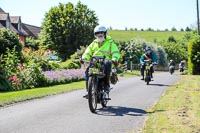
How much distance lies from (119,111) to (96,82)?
92 centimetres

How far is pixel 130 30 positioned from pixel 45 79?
344ft

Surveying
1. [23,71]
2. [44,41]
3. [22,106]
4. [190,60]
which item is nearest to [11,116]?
[22,106]

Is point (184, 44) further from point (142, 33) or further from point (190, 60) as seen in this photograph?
point (190, 60)

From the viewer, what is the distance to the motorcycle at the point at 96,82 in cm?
977

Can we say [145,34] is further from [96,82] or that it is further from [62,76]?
[96,82]

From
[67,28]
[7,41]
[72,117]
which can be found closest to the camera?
[72,117]

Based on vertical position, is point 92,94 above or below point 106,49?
below

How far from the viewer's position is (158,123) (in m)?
8.31

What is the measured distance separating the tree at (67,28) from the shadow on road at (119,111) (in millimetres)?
53736

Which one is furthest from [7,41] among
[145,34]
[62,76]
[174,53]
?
[145,34]

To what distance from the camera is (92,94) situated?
10.0 meters

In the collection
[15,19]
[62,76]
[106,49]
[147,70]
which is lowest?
[62,76]

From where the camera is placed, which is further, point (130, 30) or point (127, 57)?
point (130, 30)

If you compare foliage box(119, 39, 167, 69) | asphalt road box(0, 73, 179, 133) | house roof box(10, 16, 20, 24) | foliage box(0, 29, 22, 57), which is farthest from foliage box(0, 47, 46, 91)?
house roof box(10, 16, 20, 24)
